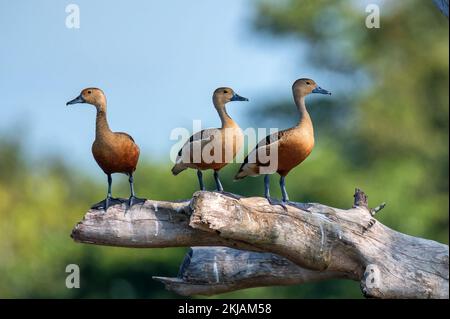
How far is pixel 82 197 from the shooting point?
31688 millimetres

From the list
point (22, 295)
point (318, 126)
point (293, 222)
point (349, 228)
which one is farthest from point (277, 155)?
point (318, 126)

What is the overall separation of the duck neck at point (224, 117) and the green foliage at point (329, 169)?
1013 centimetres

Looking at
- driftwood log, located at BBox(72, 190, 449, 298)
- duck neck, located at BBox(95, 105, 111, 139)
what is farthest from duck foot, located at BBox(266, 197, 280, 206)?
duck neck, located at BBox(95, 105, 111, 139)

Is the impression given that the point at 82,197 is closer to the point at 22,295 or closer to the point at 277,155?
the point at 22,295

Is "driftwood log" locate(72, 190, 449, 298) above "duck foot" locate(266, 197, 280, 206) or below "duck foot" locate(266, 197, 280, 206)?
below

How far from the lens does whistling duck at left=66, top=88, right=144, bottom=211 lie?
289 inches

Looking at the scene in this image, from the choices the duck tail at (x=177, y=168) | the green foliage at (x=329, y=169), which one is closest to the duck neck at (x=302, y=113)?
the duck tail at (x=177, y=168)

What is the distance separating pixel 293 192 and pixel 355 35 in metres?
13.1

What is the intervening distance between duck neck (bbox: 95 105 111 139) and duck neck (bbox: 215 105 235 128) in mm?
800

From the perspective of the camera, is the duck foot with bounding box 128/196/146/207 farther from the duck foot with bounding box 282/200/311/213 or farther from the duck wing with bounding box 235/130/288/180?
the duck foot with bounding box 282/200/311/213

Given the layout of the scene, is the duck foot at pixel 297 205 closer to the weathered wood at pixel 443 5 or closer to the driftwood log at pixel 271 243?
the driftwood log at pixel 271 243

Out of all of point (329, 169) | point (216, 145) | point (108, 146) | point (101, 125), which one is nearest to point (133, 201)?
point (108, 146)

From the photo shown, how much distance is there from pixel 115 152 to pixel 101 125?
0.71 ft

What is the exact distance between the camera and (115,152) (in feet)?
24.1
